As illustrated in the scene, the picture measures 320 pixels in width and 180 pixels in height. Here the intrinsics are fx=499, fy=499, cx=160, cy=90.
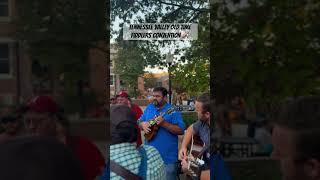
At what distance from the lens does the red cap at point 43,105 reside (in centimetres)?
221

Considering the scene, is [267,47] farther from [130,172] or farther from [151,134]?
[130,172]

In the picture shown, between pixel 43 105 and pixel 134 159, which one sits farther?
pixel 134 159

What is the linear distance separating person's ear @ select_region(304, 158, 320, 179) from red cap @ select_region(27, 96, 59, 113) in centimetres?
110

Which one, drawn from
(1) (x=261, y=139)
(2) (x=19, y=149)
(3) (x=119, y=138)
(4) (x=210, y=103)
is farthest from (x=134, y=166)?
(2) (x=19, y=149)

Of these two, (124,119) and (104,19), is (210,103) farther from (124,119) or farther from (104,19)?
(104,19)

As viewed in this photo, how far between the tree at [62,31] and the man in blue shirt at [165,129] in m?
0.36

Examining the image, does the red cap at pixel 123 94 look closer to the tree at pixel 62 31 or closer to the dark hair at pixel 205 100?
the tree at pixel 62 31

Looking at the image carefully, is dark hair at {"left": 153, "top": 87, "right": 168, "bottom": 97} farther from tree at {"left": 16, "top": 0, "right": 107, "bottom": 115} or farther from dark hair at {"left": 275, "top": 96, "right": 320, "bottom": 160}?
dark hair at {"left": 275, "top": 96, "right": 320, "bottom": 160}

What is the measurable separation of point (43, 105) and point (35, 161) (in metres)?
1.35

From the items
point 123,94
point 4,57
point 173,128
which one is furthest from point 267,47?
point 4,57

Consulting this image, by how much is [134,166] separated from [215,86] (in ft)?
1.76

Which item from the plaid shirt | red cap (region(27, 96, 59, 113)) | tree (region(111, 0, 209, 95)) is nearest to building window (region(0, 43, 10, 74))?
red cap (region(27, 96, 59, 113))

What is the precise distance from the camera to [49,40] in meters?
2.18

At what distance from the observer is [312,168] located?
70.7 inches
